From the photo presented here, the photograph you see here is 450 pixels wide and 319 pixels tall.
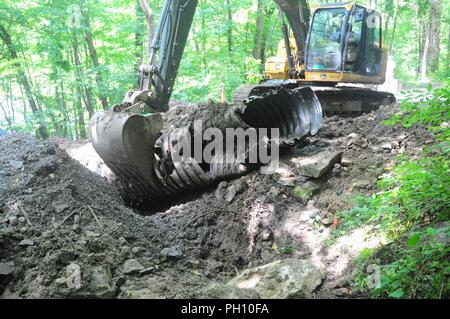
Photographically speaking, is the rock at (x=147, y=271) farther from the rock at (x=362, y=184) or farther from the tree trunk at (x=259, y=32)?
the tree trunk at (x=259, y=32)

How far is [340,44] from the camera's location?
7012 millimetres

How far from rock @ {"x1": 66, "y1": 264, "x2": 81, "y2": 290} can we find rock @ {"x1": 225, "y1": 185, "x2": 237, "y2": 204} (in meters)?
1.98

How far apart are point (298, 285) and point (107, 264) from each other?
1.37 metres

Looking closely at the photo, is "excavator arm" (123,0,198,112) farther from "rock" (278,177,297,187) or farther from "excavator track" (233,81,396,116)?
"rock" (278,177,297,187)

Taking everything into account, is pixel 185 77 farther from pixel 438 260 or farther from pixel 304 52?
pixel 438 260

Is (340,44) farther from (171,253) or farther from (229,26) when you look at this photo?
(229,26)

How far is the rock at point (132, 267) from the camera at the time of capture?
2.88 m

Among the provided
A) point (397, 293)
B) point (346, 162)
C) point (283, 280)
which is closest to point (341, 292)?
point (283, 280)

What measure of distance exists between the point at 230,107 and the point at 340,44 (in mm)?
2957

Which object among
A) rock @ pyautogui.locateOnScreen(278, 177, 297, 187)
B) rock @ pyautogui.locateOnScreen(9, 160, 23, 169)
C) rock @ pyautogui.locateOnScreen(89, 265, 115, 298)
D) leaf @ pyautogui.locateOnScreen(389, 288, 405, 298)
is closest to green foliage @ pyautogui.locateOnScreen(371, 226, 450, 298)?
leaf @ pyautogui.locateOnScreen(389, 288, 405, 298)

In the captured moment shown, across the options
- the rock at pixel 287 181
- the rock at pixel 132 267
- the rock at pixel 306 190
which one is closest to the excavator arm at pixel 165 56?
the rock at pixel 287 181

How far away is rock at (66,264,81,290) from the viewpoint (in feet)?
8.48

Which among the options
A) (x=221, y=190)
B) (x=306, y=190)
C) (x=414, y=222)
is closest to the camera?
(x=414, y=222)

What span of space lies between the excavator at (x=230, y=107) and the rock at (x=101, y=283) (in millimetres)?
2140
